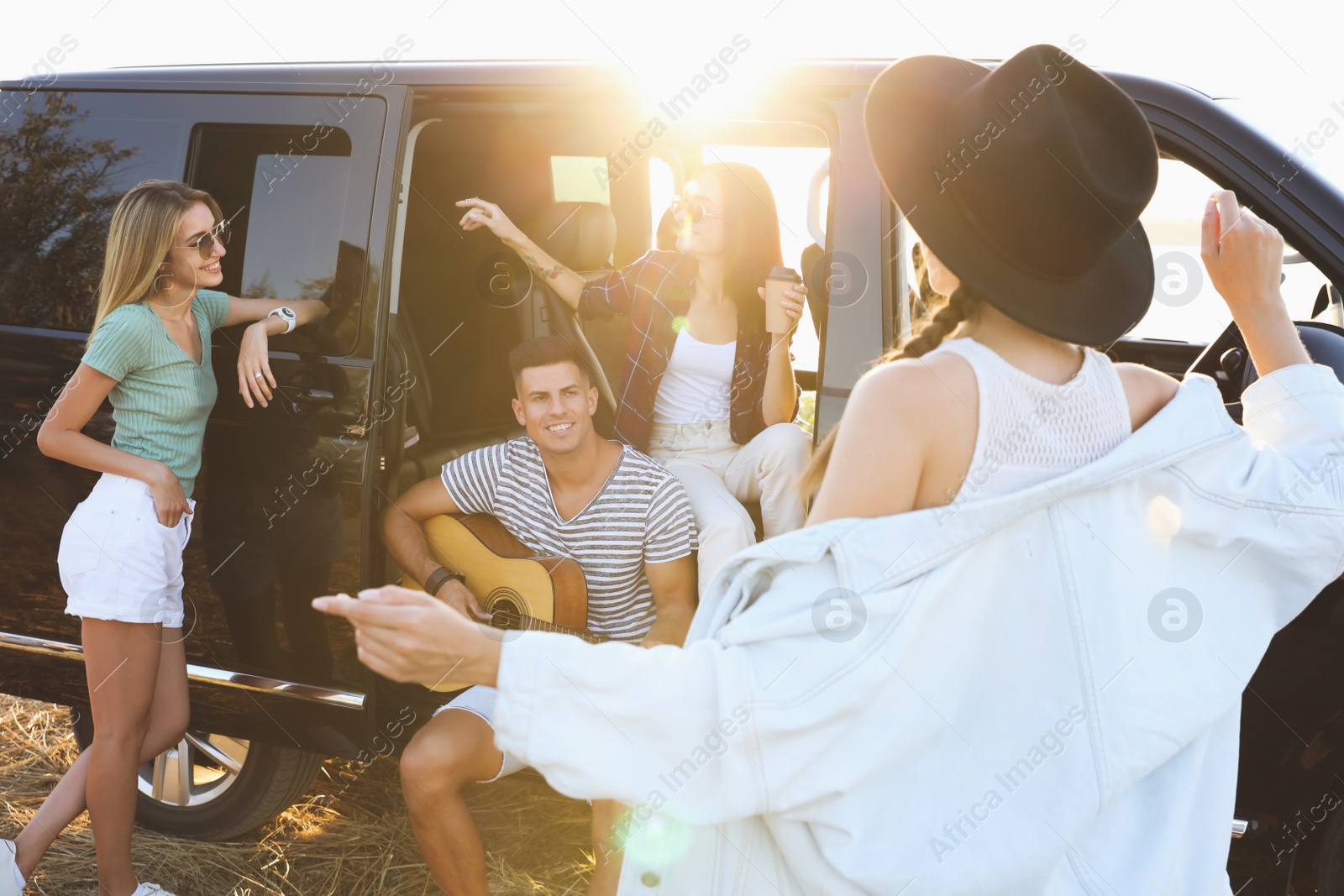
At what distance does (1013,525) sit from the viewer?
4.34ft

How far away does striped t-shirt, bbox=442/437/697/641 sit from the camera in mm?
2650

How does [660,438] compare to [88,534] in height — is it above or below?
above

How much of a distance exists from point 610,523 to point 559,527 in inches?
5.9

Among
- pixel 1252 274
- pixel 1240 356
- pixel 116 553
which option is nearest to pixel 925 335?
pixel 1252 274

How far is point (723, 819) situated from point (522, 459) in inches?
67.1

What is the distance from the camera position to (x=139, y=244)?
2.38m

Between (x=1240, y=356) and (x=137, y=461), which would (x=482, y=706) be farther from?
(x=1240, y=356)

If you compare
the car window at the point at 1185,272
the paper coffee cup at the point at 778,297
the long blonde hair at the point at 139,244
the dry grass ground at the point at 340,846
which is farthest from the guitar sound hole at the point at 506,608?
the car window at the point at 1185,272

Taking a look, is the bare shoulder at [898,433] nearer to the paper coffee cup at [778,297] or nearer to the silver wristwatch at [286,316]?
the paper coffee cup at [778,297]

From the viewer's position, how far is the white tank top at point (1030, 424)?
1.33 meters

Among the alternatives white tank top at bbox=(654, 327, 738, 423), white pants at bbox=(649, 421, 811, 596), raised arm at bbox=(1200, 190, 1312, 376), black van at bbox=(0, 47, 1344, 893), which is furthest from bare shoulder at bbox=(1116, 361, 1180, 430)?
white tank top at bbox=(654, 327, 738, 423)

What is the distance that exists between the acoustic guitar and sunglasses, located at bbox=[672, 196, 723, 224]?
1169mm

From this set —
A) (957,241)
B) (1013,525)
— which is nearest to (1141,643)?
(1013,525)

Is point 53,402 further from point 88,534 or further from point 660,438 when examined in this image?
point 660,438
